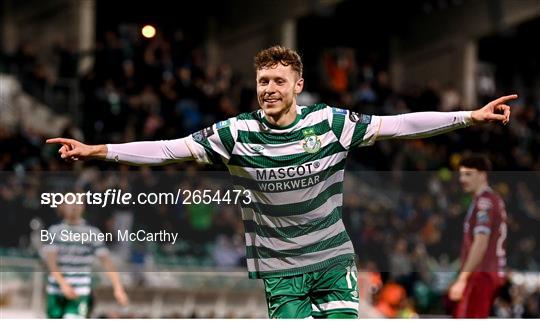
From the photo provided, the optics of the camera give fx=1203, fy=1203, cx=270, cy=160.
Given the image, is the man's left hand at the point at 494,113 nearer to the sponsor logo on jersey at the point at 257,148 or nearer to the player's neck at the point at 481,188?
the sponsor logo on jersey at the point at 257,148

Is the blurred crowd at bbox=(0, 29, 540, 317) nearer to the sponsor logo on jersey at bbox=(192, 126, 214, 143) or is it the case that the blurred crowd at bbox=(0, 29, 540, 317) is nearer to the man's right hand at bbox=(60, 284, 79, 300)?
the man's right hand at bbox=(60, 284, 79, 300)

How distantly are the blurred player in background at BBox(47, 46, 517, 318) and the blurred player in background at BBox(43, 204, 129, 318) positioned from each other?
2.30 m

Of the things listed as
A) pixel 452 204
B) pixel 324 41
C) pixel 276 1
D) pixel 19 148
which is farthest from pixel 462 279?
pixel 324 41

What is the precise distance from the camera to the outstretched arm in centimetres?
581

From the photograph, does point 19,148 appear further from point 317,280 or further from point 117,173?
point 317,280

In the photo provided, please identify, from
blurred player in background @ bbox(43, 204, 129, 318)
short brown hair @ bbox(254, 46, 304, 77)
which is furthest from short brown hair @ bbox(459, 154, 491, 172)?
short brown hair @ bbox(254, 46, 304, 77)

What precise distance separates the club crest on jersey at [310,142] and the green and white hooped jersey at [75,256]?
265cm

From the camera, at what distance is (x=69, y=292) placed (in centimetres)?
1012

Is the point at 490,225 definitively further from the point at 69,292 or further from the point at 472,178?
the point at 69,292

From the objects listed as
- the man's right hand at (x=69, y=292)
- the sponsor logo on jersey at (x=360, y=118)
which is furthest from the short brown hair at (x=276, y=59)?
the man's right hand at (x=69, y=292)

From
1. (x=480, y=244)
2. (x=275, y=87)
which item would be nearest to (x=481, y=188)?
(x=480, y=244)

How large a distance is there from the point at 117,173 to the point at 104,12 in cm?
1651

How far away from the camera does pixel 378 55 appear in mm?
28047

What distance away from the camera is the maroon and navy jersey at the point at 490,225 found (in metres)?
9.56
